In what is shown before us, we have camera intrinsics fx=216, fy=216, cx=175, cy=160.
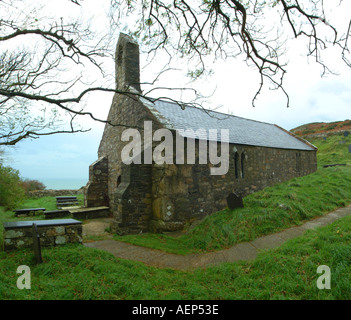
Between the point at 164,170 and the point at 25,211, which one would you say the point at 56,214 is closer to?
the point at 25,211

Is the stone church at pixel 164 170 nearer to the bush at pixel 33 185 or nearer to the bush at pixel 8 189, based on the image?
the bush at pixel 8 189

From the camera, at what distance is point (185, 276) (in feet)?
14.6

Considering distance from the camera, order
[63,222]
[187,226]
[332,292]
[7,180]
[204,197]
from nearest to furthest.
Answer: [332,292] < [63,222] < [187,226] < [204,197] < [7,180]

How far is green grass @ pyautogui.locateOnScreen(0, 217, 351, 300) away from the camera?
3.22 meters

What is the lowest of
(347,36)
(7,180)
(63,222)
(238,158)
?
(63,222)

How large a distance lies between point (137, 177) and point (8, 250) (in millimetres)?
4385

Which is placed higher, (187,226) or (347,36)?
(347,36)

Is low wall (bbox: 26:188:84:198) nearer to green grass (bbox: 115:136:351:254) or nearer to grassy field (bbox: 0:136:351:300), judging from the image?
green grass (bbox: 115:136:351:254)

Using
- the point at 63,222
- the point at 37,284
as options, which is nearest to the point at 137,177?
the point at 63,222

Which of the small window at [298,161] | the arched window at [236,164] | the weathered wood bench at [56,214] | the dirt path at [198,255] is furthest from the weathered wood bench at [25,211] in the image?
the small window at [298,161]

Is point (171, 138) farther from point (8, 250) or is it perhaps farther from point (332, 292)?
point (332, 292)

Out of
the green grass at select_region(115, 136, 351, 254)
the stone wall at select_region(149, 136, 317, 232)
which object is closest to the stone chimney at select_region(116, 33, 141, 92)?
the stone wall at select_region(149, 136, 317, 232)

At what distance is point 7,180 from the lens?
1258cm
